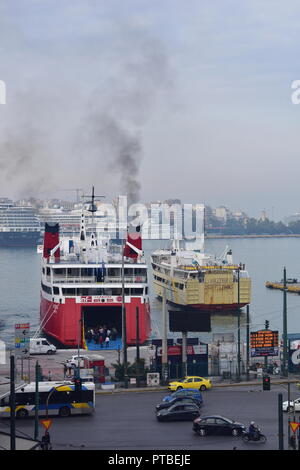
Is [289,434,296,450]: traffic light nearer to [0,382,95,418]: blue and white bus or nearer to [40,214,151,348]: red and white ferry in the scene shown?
[0,382,95,418]: blue and white bus

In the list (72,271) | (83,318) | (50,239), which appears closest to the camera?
(83,318)

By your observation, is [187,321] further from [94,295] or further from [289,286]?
[289,286]

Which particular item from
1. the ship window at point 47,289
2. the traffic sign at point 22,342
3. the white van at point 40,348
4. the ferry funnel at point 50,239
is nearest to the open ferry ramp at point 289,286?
the ferry funnel at point 50,239

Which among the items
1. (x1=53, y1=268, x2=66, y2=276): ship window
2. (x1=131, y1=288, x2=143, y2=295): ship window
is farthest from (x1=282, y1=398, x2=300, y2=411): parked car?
(x1=53, y1=268, x2=66, y2=276): ship window

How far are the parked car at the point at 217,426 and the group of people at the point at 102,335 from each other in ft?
71.4

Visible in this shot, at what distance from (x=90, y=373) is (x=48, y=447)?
12134 millimetres

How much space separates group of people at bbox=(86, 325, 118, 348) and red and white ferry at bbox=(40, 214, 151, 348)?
642 millimetres

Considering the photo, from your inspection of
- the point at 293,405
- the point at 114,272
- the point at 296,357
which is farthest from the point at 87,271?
the point at 293,405

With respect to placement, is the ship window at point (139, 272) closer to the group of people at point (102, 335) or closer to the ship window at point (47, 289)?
the group of people at point (102, 335)

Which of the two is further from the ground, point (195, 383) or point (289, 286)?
point (289, 286)

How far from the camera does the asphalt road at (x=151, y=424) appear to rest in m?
26.7

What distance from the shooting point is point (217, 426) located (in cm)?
2805

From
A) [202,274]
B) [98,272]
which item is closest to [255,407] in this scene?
[98,272]

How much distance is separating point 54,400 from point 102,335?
19.0 m
